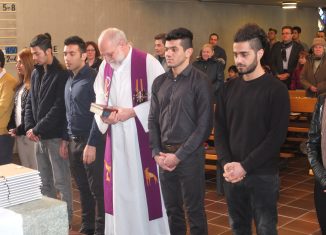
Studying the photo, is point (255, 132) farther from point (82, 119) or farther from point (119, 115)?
point (82, 119)

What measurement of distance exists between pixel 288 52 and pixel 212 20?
3.96m

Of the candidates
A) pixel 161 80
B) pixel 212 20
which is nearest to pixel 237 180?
pixel 161 80

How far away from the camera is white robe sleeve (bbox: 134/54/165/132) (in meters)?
3.70

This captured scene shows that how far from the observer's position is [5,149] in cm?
511

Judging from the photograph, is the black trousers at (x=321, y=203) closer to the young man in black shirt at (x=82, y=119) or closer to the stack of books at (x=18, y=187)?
the stack of books at (x=18, y=187)

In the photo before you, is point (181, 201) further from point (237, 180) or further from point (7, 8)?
point (7, 8)

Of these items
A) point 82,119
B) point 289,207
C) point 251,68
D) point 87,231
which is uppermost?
point 251,68

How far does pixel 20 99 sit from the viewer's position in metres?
4.82

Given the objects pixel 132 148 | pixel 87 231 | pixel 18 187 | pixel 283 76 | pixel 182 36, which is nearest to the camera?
pixel 18 187

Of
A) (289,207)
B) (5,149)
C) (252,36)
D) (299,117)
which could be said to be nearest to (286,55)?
(299,117)

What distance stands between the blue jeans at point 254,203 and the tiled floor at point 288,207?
4.54 feet

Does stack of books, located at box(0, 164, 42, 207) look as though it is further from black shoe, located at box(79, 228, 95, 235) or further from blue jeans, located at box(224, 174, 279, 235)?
black shoe, located at box(79, 228, 95, 235)

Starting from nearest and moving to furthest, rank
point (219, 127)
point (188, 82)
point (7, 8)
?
1. point (219, 127)
2. point (188, 82)
3. point (7, 8)

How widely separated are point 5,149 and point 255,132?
310 cm
